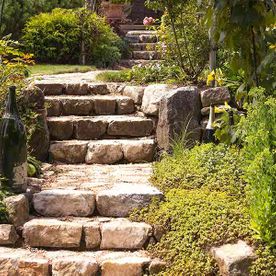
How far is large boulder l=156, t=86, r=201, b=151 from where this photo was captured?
6.13 meters

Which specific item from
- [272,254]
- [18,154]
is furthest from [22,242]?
[272,254]

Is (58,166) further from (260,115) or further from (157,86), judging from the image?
(260,115)

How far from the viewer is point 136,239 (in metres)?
4.51

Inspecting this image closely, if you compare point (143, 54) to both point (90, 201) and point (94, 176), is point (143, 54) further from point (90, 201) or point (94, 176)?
point (90, 201)

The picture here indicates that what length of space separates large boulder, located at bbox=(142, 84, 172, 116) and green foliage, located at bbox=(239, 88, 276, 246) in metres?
2.22

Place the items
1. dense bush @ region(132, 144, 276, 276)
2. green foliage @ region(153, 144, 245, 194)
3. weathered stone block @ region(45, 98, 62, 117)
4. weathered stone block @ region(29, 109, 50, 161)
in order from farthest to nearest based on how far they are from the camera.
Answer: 1. weathered stone block @ region(45, 98, 62, 117)
2. weathered stone block @ region(29, 109, 50, 161)
3. green foliage @ region(153, 144, 245, 194)
4. dense bush @ region(132, 144, 276, 276)

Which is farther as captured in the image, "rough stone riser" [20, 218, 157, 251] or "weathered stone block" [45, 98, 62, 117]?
"weathered stone block" [45, 98, 62, 117]

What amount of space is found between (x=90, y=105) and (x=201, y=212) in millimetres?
2926

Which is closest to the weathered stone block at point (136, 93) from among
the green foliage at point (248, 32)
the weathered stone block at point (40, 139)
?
the weathered stone block at point (40, 139)

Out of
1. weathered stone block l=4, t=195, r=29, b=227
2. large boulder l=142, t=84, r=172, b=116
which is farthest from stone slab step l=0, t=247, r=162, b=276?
large boulder l=142, t=84, r=172, b=116

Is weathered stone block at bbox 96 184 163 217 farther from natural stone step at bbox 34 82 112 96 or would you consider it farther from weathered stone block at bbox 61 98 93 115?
natural stone step at bbox 34 82 112 96

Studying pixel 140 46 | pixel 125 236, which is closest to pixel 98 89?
pixel 125 236

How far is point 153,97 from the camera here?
6578 millimetres

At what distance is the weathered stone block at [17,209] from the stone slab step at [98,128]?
1835 mm
